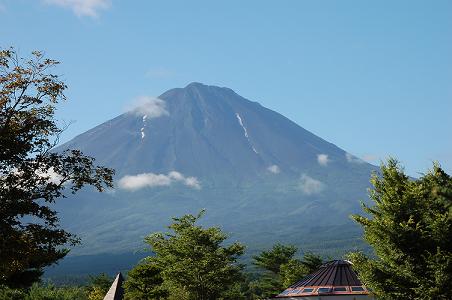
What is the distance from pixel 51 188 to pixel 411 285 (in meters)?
14.6

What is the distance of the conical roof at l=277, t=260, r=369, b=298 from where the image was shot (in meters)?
39.1

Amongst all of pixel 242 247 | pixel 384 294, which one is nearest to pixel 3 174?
pixel 384 294

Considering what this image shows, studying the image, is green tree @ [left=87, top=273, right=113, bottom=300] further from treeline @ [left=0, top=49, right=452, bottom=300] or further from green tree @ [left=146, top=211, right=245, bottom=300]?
treeline @ [left=0, top=49, right=452, bottom=300]

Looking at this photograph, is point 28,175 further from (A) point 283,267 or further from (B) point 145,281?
(A) point 283,267

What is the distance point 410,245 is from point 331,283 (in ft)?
52.3

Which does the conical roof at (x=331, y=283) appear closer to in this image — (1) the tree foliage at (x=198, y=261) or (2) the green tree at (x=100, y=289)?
(1) the tree foliage at (x=198, y=261)

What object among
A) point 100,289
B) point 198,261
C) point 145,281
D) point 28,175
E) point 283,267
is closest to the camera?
point 28,175

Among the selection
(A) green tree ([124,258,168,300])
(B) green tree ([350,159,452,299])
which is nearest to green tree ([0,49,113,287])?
(B) green tree ([350,159,452,299])

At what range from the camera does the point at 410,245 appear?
24.7 m

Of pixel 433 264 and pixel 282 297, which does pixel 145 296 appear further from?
pixel 433 264

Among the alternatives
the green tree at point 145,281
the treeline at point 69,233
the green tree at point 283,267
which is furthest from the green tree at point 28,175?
the green tree at point 283,267

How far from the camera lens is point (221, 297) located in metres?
48.1

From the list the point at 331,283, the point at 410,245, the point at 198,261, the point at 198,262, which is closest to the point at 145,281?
the point at 198,261

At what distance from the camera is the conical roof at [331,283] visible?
39.1 metres
